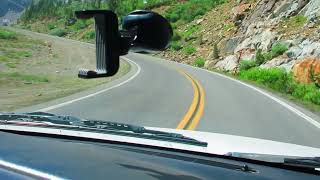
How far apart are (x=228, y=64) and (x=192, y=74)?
9.93m

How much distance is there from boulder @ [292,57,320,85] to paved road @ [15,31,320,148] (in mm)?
4380

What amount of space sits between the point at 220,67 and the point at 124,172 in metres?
45.0

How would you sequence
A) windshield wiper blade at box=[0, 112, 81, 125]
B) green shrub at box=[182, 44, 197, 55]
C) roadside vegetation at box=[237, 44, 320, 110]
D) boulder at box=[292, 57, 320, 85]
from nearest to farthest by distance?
windshield wiper blade at box=[0, 112, 81, 125] < roadside vegetation at box=[237, 44, 320, 110] < boulder at box=[292, 57, 320, 85] < green shrub at box=[182, 44, 197, 55]

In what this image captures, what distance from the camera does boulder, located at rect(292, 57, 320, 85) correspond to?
31.2 meters

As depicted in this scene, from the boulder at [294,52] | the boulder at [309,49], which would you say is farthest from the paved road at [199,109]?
the boulder at [294,52]

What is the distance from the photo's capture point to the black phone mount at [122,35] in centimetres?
287

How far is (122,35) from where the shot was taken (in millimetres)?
3004

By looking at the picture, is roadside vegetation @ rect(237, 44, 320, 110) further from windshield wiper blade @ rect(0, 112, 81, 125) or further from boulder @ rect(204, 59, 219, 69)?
windshield wiper blade @ rect(0, 112, 81, 125)

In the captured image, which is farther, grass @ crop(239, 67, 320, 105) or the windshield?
grass @ crop(239, 67, 320, 105)

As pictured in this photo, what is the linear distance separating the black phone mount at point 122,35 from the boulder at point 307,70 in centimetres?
2837

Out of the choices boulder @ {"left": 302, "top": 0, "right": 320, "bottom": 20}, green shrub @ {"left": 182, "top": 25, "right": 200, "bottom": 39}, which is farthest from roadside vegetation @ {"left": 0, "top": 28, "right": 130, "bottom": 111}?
boulder @ {"left": 302, "top": 0, "right": 320, "bottom": 20}

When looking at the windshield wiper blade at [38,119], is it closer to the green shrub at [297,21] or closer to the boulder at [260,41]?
the boulder at [260,41]

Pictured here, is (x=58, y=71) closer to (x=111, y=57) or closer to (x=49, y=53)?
(x=49, y=53)

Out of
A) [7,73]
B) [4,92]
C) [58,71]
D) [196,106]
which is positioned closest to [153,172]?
[196,106]
